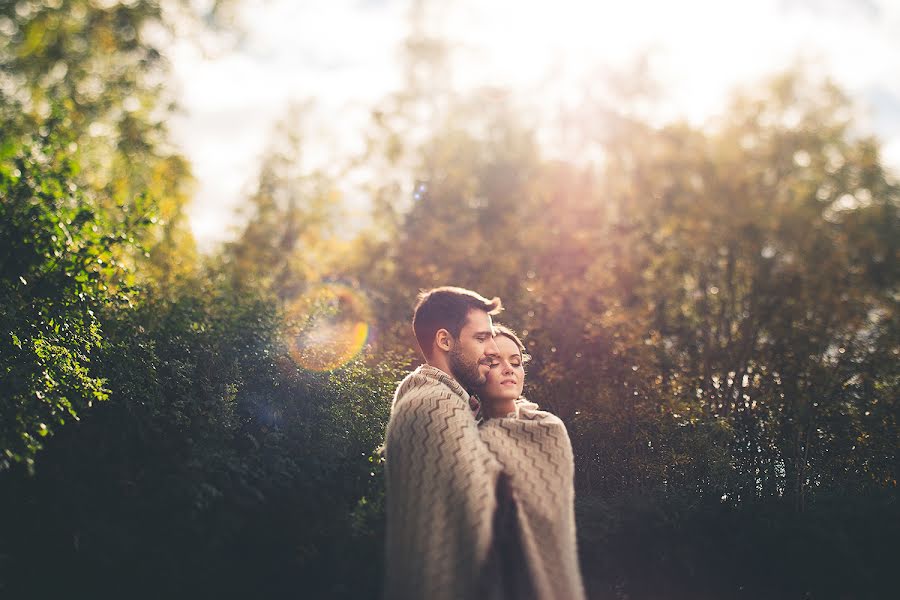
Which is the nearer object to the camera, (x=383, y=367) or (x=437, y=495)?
(x=437, y=495)

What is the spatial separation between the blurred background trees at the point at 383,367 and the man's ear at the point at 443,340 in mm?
1823

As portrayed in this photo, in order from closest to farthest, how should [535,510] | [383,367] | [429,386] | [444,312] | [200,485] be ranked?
[535,510] < [429,386] < [444,312] < [200,485] < [383,367]

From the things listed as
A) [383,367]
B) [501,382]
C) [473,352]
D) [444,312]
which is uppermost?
[383,367]

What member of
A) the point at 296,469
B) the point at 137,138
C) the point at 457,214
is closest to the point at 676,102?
the point at 457,214

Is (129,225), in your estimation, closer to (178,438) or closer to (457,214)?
(178,438)

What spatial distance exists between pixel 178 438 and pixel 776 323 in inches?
327

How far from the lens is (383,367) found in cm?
620

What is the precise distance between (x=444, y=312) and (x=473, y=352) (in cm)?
Answer: 25

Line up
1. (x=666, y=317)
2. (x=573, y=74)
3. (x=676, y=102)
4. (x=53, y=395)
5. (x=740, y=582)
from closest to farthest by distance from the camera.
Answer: (x=53, y=395)
(x=740, y=582)
(x=666, y=317)
(x=676, y=102)
(x=573, y=74)

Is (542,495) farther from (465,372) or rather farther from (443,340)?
(443,340)

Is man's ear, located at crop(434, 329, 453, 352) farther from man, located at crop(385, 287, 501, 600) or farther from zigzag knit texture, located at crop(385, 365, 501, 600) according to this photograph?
zigzag knit texture, located at crop(385, 365, 501, 600)

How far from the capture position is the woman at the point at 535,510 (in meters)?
2.75

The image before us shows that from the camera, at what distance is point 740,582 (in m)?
5.78

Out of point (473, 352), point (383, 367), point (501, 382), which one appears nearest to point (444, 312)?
point (473, 352)
